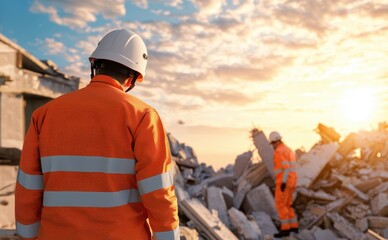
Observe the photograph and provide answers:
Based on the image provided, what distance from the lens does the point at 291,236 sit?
29.3 feet

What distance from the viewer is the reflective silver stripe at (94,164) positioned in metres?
2.27

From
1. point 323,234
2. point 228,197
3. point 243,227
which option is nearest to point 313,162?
point 228,197

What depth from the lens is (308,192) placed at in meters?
11.0

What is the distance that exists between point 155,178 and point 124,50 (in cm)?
87

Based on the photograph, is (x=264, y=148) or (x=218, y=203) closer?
(x=218, y=203)

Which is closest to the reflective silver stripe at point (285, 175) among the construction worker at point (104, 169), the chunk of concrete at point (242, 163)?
the chunk of concrete at point (242, 163)

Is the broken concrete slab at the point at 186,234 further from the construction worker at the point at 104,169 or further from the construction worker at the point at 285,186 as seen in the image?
the construction worker at the point at 285,186

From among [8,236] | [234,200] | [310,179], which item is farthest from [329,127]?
[8,236]

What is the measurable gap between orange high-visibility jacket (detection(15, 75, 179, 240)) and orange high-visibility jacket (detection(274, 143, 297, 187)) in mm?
7047

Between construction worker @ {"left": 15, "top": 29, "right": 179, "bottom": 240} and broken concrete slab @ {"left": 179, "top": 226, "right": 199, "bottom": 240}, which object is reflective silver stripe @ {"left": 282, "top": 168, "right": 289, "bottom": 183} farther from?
construction worker @ {"left": 15, "top": 29, "right": 179, "bottom": 240}

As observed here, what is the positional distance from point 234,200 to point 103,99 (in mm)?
8923

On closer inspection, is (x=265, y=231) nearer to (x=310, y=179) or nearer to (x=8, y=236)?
(x=310, y=179)

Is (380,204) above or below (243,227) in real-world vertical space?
above

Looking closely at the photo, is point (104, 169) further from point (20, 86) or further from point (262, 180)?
point (262, 180)
